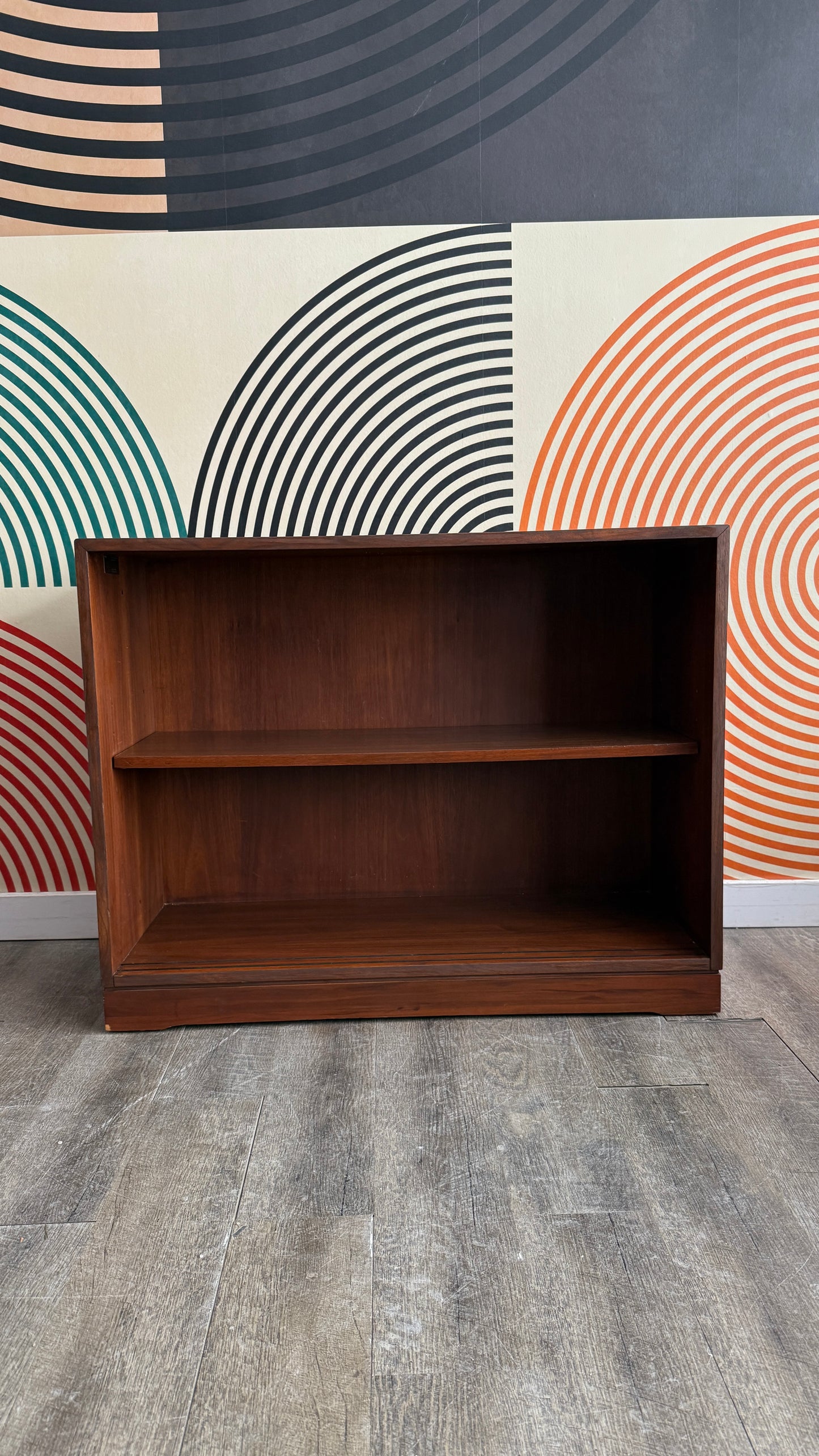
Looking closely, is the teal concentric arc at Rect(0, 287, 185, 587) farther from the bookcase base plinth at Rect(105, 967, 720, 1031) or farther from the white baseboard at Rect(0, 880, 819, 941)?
the bookcase base plinth at Rect(105, 967, 720, 1031)

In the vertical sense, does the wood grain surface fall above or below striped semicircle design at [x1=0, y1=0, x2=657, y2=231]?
below

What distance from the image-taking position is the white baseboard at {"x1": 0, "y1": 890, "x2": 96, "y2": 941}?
258cm

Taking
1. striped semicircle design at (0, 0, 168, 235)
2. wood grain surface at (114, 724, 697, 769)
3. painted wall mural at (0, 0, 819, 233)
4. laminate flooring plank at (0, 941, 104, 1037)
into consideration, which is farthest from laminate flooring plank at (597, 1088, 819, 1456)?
striped semicircle design at (0, 0, 168, 235)

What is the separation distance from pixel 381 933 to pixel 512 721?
0.62m

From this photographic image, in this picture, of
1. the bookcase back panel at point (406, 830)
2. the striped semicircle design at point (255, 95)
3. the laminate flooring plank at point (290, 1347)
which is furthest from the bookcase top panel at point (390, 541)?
the laminate flooring plank at point (290, 1347)

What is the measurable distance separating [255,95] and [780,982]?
7.90 feet

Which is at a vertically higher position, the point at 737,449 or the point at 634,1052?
the point at 737,449

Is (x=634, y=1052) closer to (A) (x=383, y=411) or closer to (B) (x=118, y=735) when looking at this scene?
(B) (x=118, y=735)

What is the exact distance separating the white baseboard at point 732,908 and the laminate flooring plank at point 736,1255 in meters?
0.96

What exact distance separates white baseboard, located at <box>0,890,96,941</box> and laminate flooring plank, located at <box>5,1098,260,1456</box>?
103 cm

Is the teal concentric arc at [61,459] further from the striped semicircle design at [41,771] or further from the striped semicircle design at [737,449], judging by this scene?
the striped semicircle design at [737,449]

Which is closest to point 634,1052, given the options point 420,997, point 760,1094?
point 760,1094

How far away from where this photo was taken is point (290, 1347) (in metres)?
1.16

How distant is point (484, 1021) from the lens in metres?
2.03
